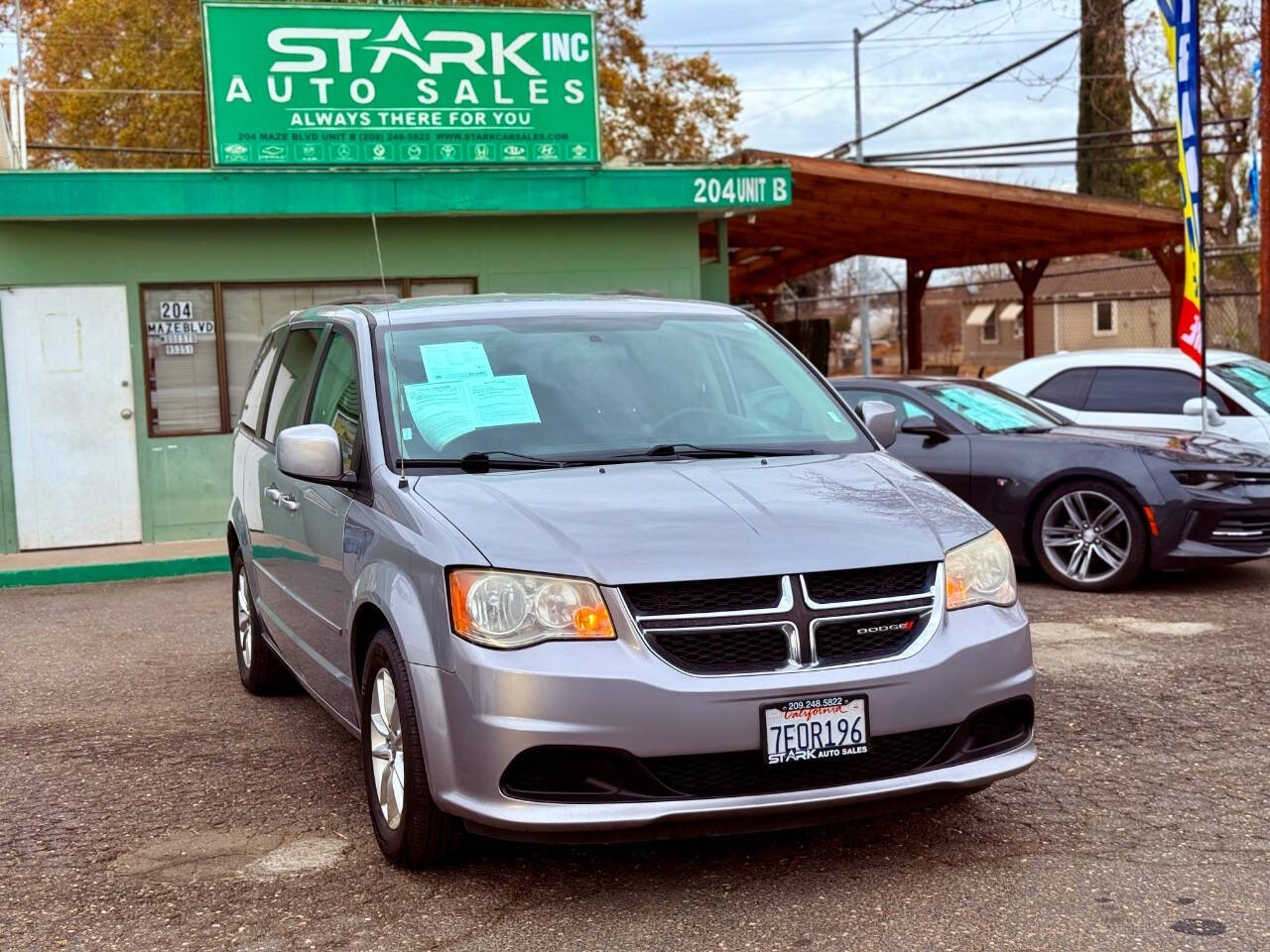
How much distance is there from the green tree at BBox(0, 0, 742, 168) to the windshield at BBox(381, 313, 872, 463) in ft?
103

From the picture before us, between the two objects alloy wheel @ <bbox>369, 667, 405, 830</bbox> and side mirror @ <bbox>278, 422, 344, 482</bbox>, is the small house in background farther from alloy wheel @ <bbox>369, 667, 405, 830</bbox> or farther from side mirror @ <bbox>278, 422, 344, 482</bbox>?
alloy wheel @ <bbox>369, 667, 405, 830</bbox>

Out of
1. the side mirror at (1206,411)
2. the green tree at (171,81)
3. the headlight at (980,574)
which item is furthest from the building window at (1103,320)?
the headlight at (980,574)

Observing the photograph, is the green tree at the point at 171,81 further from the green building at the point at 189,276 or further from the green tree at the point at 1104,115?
the green building at the point at 189,276

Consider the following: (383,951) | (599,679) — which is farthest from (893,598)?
(383,951)

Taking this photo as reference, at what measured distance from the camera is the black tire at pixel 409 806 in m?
4.19

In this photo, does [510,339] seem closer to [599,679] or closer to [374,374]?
[374,374]

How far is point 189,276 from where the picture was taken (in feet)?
42.5

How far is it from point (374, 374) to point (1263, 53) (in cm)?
1193

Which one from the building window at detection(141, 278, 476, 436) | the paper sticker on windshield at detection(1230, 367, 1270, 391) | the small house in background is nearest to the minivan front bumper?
the paper sticker on windshield at detection(1230, 367, 1270, 391)

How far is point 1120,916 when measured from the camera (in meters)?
3.95

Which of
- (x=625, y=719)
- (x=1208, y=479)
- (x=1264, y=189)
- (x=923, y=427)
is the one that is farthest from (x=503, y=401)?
(x=1264, y=189)

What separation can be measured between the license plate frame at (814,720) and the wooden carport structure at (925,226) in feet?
37.3

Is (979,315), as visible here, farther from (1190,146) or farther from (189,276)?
(189,276)

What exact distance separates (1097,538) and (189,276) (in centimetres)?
790
